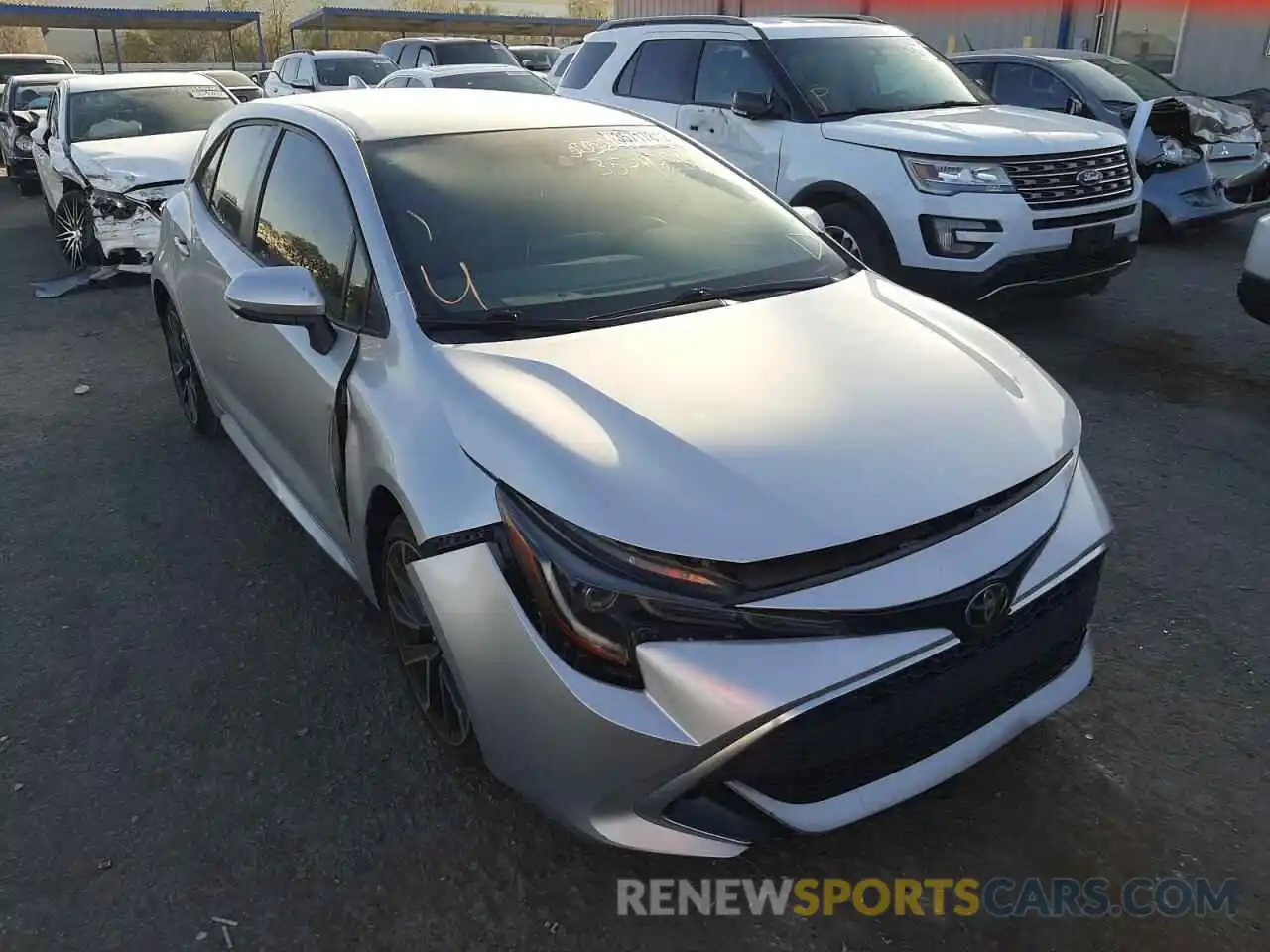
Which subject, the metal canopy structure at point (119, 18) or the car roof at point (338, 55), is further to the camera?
the metal canopy structure at point (119, 18)

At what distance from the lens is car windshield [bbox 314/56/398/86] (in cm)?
1659

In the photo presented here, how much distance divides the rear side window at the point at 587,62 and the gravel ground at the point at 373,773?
5.30 metres

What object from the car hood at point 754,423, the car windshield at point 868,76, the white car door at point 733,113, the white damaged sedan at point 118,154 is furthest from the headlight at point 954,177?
the white damaged sedan at point 118,154

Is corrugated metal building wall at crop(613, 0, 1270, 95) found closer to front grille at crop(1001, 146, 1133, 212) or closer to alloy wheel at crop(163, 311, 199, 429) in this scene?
front grille at crop(1001, 146, 1133, 212)

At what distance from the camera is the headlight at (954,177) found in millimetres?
5891

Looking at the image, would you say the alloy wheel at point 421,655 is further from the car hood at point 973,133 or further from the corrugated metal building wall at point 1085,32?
the corrugated metal building wall at point 1085,32

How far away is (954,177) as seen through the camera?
595cm

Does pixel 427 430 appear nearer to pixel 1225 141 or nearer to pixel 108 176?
pixel 108 176

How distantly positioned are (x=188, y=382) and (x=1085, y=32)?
52.0 feet

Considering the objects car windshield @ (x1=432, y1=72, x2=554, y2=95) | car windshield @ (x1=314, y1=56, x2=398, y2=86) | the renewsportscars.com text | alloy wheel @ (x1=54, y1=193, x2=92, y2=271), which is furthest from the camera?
car windshield @ (x1=314, y1=56, x2=398, y2=86)

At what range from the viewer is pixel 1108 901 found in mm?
2312

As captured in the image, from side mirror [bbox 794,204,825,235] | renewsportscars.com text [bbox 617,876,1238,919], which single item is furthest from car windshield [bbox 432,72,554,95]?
renewsportscars.com text [bbox 617,876,1238,919]

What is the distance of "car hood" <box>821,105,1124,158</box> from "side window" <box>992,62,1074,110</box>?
8.94 ft

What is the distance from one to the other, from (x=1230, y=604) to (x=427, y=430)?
2.77m
